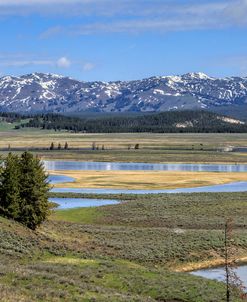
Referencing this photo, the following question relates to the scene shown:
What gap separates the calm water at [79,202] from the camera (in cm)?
8038

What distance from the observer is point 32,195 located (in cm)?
5366

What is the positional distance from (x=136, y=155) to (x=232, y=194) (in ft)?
344

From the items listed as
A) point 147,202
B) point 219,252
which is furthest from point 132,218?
point 219,252

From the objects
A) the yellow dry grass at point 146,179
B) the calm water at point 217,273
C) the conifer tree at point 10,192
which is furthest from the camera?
the yellow dry grass at point 146,179

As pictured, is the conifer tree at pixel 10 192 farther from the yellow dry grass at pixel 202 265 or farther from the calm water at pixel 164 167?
the calm water at pixel 164 167

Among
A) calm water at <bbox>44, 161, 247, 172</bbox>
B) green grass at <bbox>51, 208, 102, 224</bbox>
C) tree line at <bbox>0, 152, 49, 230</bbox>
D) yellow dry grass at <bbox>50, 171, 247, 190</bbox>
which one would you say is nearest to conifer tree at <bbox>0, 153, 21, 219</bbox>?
tree line at <bbox>0, 152, 49, 230</bbox>

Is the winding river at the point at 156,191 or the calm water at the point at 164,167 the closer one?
the winding river at the point at 156,191

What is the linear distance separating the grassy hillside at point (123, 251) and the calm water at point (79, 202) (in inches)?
192

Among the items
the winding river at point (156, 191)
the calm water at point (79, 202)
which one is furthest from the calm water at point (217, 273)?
the calm water at point (79, 202)

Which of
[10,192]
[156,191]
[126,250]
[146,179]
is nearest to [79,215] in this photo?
[10,192]

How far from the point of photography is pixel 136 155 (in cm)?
19025

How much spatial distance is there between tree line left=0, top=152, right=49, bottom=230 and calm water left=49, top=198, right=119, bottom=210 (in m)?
23.3

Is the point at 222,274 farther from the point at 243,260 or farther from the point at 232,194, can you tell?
the point at 232,194

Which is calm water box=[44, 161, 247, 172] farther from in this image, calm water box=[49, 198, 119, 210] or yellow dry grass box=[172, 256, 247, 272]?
yellow dry grass box=[172, 256, 247, 272]
